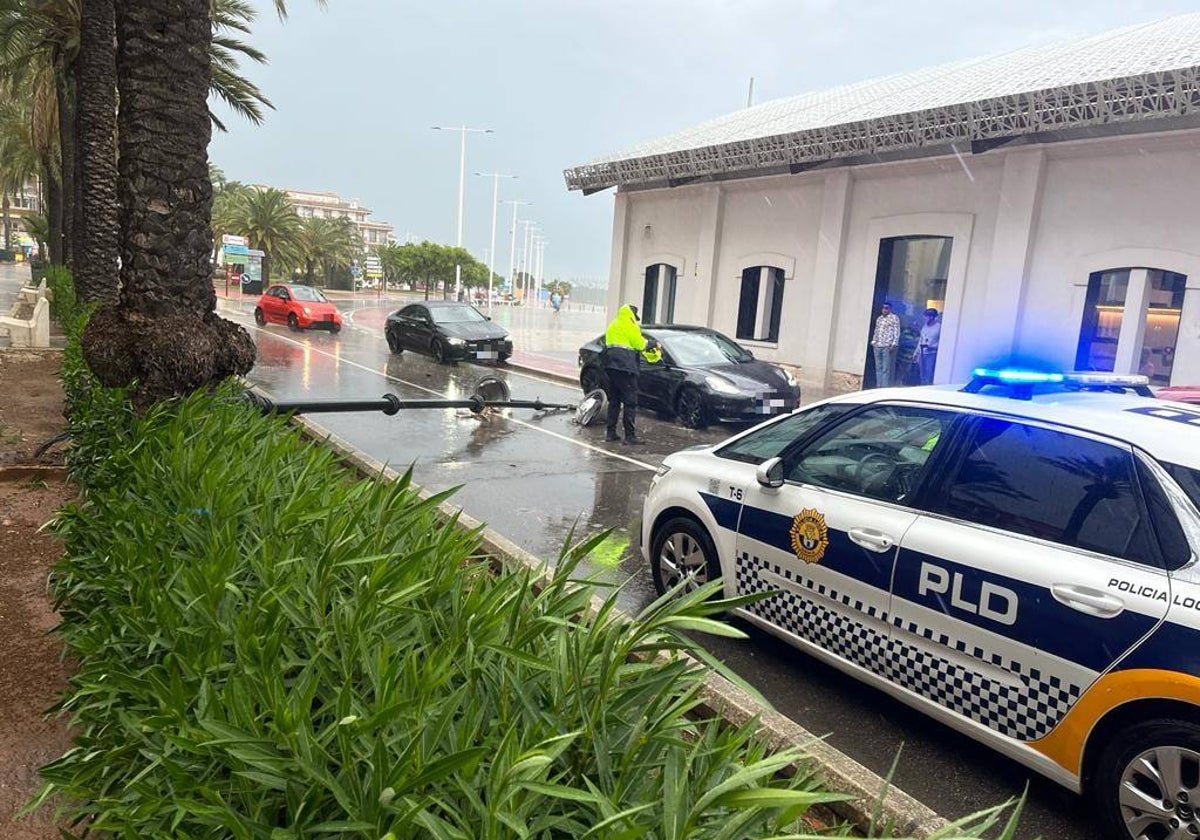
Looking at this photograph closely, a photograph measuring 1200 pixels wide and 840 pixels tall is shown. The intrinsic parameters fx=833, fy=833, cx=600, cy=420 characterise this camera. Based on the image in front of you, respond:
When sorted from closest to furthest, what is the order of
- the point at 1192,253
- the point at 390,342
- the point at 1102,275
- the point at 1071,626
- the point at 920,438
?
the point at 1071,626 → the point at 920,438 → the point at 1192,253 → the point at 1102,275 → the point at 390,342

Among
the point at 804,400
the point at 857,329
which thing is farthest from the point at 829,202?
the point at 804,400

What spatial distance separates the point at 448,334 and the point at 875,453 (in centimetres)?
1690

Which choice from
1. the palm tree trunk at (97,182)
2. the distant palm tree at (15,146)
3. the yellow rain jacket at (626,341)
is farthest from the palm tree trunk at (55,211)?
the yellow rain jacket at (626,341)

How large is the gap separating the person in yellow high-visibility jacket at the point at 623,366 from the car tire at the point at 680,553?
5.59 m

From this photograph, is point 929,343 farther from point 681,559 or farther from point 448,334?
point 681,559

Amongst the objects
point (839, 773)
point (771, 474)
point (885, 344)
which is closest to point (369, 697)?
point (839, 773)

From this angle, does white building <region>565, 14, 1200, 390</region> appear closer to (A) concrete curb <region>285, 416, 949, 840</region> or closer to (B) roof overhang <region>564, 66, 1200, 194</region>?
(B) roof overhang <region>564, 66, 1200, 194</region>

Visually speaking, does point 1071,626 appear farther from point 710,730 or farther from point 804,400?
point 804,400

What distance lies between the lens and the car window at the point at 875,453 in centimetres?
376

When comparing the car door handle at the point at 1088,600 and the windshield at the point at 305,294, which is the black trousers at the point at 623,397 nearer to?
the car door handle at the point at 1088,600

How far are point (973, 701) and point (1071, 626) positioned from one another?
1.74 feet

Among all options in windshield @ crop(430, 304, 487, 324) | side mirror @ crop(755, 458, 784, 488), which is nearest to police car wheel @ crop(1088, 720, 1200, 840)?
side mirror @ crop(755, 458, 784, 488)

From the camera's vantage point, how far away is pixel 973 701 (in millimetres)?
3205

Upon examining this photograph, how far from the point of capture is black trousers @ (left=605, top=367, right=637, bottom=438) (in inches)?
423
